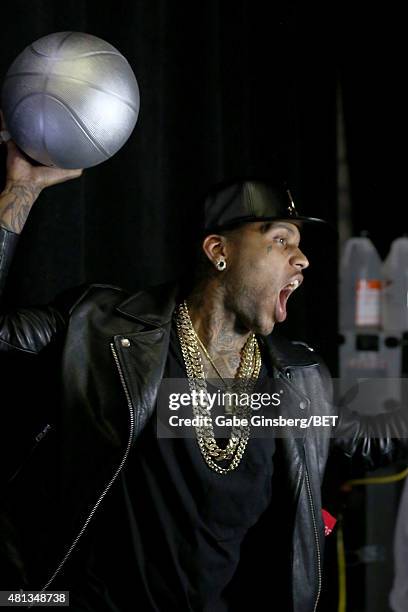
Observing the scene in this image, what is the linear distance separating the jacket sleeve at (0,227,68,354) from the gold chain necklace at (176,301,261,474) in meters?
0.27

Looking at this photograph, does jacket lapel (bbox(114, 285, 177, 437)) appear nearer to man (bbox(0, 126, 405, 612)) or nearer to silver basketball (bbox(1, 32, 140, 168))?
man (bbox(0, 126, 405, 612))

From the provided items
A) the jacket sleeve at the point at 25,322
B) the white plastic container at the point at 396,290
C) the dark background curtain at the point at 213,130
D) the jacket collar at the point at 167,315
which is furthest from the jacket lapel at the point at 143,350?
the white plastic container at the point at 396,290

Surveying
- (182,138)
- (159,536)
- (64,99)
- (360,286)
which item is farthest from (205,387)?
(360,286)

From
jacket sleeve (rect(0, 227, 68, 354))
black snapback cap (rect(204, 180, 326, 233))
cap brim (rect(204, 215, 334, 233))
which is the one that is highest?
black snapback cap (rect(204, 180, 326, 233))

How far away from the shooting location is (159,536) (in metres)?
1.56

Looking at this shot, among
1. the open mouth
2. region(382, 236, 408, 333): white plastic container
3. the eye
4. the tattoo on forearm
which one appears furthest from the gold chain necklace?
region(382, 236, 408, 333): white plastic container

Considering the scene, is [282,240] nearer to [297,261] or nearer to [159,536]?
[297,261]

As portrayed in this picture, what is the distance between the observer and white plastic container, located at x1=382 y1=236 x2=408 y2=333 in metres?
3.04

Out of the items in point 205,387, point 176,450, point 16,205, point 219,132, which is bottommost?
point 176,450

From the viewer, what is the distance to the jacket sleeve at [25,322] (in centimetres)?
147

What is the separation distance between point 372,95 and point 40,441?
2.48m

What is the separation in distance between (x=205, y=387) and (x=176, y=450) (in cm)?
15

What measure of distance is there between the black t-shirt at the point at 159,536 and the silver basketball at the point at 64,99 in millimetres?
558

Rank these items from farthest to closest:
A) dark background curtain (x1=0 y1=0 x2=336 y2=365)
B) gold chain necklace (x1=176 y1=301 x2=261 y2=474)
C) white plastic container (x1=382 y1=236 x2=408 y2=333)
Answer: white plastic container (x1=382 y1=236 x2=408 y2=333)
dark background curtain (x1=0 y1=0 x2=336 y2=365)
gold chain necklace (x1=176 y1=301 x2=261 y2=474)
